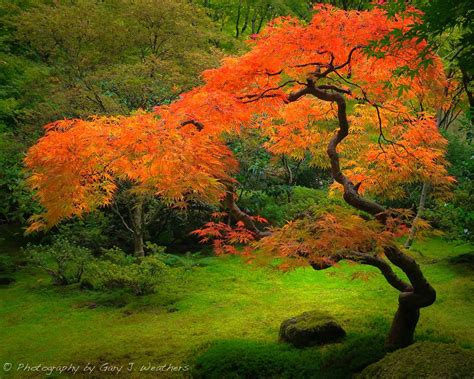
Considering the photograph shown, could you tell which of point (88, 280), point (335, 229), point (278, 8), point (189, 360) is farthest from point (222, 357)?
point (278, 8)

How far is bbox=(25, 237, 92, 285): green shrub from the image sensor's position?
31.0ft

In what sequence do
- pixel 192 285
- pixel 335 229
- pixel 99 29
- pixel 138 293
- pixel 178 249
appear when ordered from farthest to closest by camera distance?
pixel 178 249
pixel 99 29
pixel 192 285
pixel 138 293
pixel 335 229

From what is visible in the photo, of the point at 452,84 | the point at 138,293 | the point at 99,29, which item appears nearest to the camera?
the point at 138,293

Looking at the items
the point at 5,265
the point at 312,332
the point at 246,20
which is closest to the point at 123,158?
the point at 312,332

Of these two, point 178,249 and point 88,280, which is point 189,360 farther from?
point 178,249

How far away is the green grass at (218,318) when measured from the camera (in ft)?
19.1

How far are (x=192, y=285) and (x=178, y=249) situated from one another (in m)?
3.56

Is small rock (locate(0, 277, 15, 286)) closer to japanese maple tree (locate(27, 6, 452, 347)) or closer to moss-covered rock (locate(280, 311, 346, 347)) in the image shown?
japanese maple tree (locate(27, 6, 452, 347))

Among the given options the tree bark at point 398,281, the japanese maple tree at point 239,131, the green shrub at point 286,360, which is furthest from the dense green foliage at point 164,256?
the japanese maple tree at point 239,131

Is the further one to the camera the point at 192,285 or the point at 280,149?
the point at 192,285

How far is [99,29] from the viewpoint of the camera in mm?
12422

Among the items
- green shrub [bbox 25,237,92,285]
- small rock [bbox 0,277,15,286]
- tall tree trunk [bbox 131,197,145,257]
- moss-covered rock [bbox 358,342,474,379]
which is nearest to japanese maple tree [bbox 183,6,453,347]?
moss-covered rock [bbox 358,342,474,379]

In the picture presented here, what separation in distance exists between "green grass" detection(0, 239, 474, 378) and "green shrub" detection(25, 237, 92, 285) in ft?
1.29

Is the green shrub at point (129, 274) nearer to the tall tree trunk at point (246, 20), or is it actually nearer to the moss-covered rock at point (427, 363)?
the moss-covered rock at point (427, 363)
